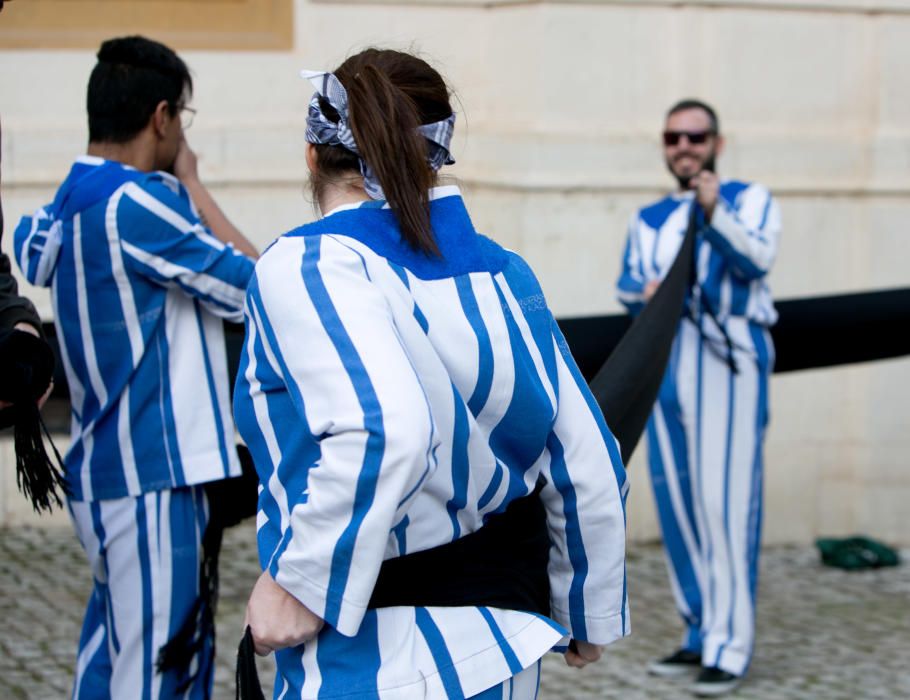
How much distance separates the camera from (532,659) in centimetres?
220

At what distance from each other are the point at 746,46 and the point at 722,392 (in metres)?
2.30

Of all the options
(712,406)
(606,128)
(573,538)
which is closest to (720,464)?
(712,406)

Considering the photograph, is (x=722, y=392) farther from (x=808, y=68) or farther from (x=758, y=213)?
(x=808, y=68)

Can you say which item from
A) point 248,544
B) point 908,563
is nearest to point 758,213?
point 908,563

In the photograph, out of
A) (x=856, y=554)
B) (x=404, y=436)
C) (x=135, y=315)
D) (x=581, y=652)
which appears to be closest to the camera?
(x=404, y=436)

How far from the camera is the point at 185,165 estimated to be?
383 centimetres

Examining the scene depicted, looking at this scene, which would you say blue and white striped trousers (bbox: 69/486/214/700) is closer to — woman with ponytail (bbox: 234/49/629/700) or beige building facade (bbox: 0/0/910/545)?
woman with ponytail (bbox: 234/49/629/700)

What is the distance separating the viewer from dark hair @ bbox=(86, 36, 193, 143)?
3592 millimetres

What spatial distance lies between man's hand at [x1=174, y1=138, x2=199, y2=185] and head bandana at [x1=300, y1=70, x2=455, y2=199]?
1661 millimetres

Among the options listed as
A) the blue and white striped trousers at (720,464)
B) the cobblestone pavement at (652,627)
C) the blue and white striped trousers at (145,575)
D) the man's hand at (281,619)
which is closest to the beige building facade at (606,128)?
the cobblestone pavement at (652,627)

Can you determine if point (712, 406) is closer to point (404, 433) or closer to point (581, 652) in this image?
point (581, 652)

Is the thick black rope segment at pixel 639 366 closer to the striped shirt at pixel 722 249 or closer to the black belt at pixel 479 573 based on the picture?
the striped shirt at pixel 722 249

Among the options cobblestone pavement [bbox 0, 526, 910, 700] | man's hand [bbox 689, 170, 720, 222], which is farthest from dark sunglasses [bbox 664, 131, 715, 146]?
cobblestone pavement [bbox 0, 526, 910, 700]

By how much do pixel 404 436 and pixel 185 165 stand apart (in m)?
2.07
